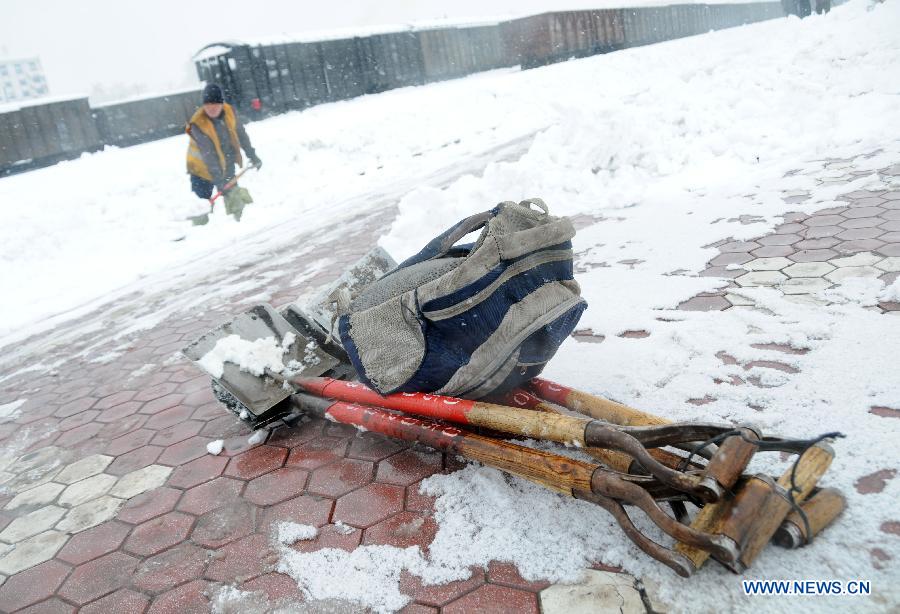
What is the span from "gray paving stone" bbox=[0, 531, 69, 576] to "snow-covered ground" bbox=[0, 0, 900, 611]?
1121 mm

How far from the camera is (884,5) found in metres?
9.16

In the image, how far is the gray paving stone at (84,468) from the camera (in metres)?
2.69

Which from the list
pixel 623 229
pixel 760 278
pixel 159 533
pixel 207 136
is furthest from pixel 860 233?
pixel 207 136

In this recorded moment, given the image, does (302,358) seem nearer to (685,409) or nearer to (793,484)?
(685,409)

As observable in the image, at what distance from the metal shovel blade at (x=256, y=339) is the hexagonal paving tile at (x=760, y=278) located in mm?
2405

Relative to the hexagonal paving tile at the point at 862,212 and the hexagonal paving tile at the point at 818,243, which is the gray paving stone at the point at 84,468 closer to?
the hexagonal paving tile at the point at 818,243

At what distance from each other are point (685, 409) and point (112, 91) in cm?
11596

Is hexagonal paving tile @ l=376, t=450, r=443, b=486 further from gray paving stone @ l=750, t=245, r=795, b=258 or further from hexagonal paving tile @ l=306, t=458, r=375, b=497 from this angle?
gray paving stone @ l=750, t=245, r=795, b=258

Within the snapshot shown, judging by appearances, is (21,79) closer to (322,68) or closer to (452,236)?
(322,68)

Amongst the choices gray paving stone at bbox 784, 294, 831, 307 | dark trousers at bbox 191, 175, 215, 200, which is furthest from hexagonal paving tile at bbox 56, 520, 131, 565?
dark trousers at bbox 191, 175, 215, 200

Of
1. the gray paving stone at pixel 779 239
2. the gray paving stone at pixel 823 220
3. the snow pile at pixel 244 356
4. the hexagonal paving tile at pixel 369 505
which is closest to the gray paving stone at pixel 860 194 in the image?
the gray paving stone at pixel 823 220

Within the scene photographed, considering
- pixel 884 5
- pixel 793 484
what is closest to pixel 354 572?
pixel 793 484

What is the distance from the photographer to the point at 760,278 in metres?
3.16

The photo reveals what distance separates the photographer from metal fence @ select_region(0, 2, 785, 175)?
13.5 meters
